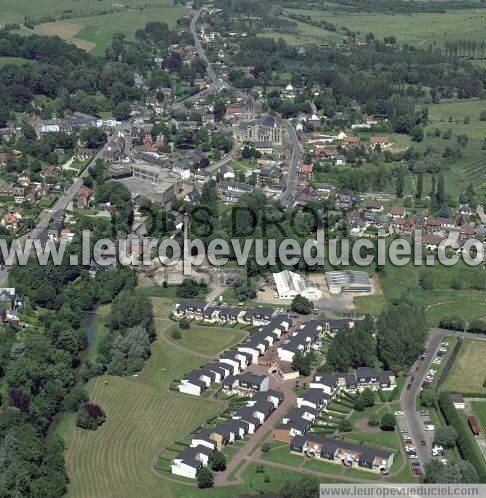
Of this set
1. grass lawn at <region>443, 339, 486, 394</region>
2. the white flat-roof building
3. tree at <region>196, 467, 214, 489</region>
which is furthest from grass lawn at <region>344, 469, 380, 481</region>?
the white flat-roof building

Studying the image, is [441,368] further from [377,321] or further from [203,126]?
[203,126]

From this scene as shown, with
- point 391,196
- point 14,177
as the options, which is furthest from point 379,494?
point 14,177

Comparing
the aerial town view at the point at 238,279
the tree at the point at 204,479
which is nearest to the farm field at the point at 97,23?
the aerial town view at the point at 238,279

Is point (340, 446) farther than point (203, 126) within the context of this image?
No

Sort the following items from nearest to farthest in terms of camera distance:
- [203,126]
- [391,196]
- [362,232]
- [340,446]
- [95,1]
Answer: [340,446]
[362,232]
[391,196]
[203,126]
[95,1]

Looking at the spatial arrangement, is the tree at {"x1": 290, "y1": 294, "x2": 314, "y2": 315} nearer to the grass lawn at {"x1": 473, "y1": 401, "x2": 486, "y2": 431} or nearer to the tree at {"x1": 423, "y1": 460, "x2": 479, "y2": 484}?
the grass lawn at {"x1": 473, "y1": 401, "x2": 486, "y2": 431}

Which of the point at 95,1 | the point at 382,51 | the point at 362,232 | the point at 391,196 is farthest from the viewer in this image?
the point at 95,1
